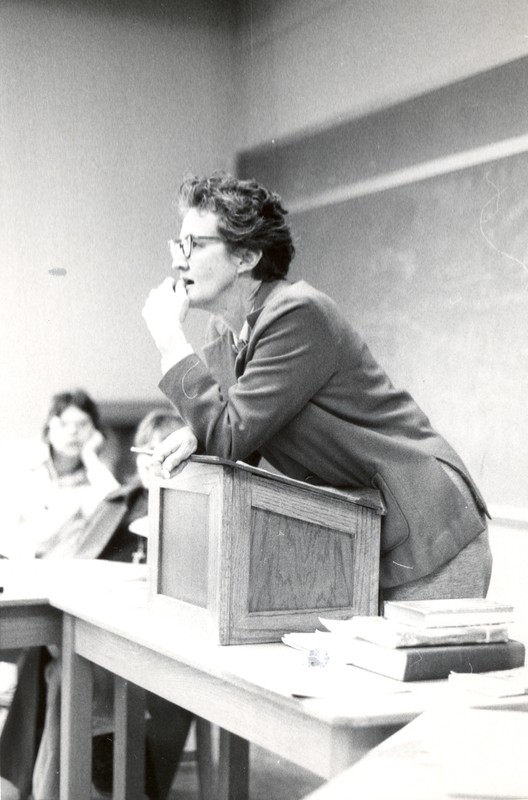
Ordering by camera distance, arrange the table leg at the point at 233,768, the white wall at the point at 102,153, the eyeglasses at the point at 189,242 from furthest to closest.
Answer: the white wall at the point at 102,153 < the table leg at the point at 233,768 < the eyeglasses at the point at 189,242

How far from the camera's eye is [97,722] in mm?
2816

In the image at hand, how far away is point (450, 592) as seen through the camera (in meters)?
1.82

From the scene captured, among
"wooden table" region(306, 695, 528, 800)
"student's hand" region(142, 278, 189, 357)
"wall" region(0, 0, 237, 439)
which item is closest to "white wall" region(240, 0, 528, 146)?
"wall" region(0, 0, 237, 439)

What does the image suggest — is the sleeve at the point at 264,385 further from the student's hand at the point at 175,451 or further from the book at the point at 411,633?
the book at the point at 411,633

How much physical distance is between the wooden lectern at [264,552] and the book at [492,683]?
34 cm

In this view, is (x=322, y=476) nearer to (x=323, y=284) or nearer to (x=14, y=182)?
(x=323, y=284)

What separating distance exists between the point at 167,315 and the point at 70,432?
296 centimetres

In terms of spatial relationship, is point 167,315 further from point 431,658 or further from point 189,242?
point 431,658

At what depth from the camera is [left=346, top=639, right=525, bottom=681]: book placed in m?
1.45

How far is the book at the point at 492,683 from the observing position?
1318 millimetres

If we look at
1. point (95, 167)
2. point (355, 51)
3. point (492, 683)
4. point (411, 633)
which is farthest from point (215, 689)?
point (95, 167)

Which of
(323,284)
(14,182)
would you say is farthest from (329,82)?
(14,182)

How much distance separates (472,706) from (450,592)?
0.59 metres

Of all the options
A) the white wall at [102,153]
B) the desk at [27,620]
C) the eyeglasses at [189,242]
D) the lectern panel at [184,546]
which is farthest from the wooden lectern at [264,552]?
the white wall at [102,153]
